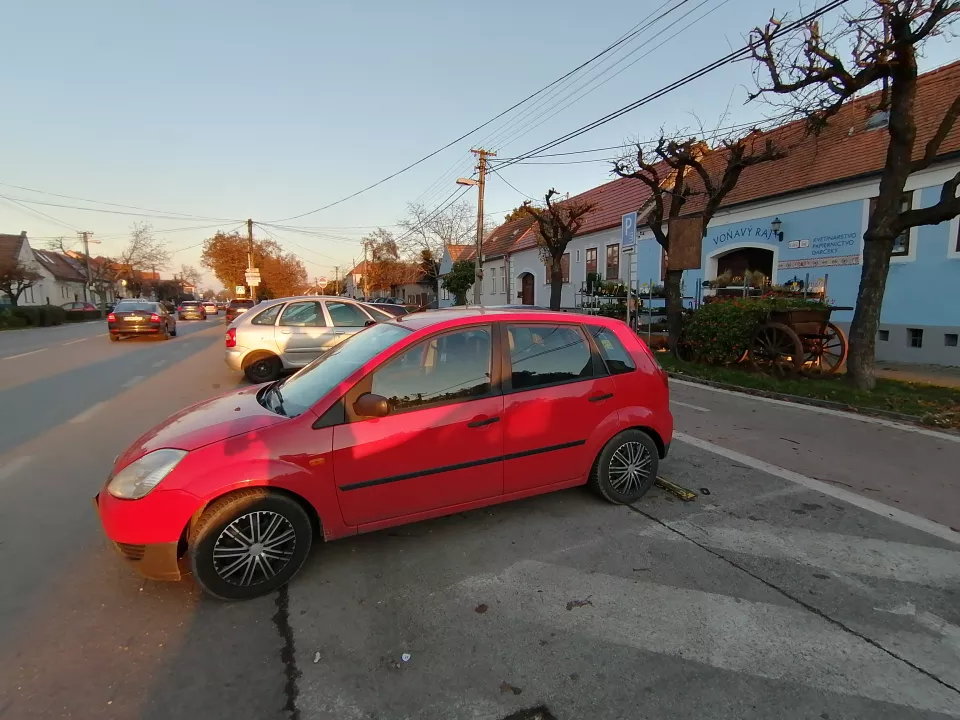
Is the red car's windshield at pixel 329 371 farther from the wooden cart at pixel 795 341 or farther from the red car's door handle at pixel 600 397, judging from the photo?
the wooden cart at pixel 795 341

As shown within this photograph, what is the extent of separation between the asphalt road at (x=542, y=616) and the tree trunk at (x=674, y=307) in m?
7.65

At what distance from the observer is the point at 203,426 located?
125 inches

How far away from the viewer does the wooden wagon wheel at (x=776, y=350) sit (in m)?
9.01

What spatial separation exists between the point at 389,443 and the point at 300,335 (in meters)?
6.94

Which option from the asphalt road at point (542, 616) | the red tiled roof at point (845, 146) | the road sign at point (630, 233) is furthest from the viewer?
the red tiled roof at point (845, 146)

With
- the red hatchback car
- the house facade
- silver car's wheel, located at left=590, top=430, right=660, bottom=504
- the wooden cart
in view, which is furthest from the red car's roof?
the house facade

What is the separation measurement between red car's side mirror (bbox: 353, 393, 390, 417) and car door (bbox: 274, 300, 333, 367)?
6.64m

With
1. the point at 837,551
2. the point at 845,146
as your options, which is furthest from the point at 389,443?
the point at 845,146

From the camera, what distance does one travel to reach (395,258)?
62.9 metres

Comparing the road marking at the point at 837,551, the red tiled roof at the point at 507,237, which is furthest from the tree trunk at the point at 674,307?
the red tiled roof at the point at 507,237

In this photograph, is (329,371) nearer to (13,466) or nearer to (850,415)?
(13,466)

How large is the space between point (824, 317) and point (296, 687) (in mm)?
10037

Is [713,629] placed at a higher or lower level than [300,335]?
lower

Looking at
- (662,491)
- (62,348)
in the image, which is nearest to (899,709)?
(662,491)
